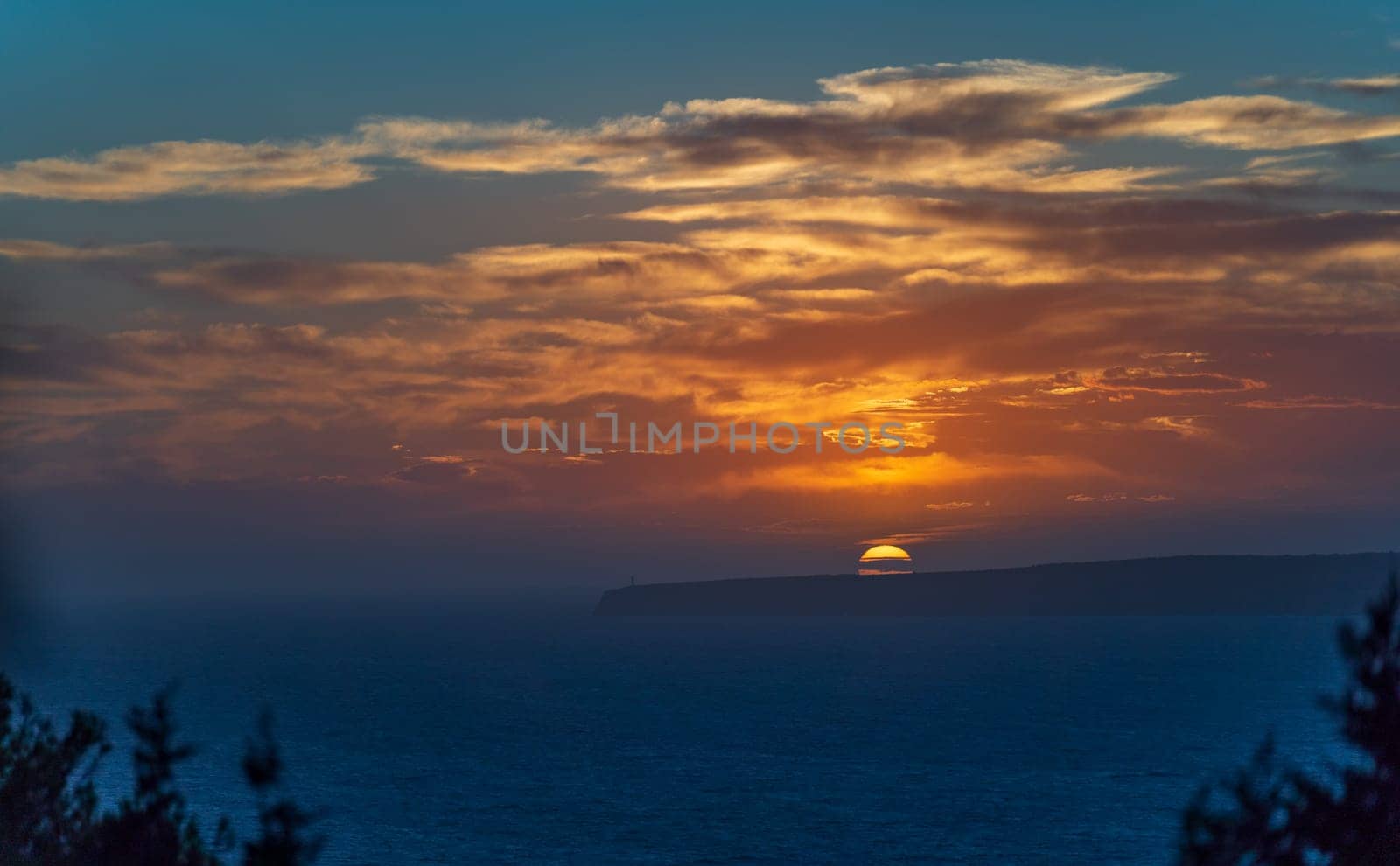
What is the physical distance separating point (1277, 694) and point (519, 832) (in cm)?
11330

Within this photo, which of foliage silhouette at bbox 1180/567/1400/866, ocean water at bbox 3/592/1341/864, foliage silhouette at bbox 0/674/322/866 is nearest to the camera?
foliage silhouette at bbox 0/674/322/866

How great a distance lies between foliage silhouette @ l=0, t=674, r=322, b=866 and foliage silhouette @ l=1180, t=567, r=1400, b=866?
11.2 meters

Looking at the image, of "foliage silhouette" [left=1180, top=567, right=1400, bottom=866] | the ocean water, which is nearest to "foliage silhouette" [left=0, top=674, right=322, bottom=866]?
"foliage silhouette" [left=1180, top=567, right=1400, bottom=866]

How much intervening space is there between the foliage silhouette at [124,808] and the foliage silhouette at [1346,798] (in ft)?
36.9

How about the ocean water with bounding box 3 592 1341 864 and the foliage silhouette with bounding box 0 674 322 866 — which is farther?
the ocean water with bounding box 3 592 1341 864

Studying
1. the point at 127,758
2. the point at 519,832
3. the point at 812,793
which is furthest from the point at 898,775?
the point at 127,758

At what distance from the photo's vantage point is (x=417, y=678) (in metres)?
185

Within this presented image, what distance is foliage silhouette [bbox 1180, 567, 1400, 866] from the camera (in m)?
16.5

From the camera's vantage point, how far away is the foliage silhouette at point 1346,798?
16531 millimetres

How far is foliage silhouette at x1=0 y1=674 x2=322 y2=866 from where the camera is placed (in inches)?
629

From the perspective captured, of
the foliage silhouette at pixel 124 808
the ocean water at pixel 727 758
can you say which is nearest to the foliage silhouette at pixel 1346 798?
the foliage silhouette at pixel 124 808

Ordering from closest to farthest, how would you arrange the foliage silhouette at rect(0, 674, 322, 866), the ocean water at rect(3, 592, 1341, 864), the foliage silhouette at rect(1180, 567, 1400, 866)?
the foliage silhouette at rect(0, 674, 322, 866) < the foliage silhouette at rect(1180, 567, 1400, 866) < the ocean water at rect(3, 592, 1341, 864)

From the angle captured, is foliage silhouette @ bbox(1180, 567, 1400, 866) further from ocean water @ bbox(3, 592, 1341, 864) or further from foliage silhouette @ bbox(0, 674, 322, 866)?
ocean water @ bbox(3, 592, 1341, 864)

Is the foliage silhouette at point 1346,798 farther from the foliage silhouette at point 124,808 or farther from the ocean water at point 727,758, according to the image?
the ocean water at point 727,758
